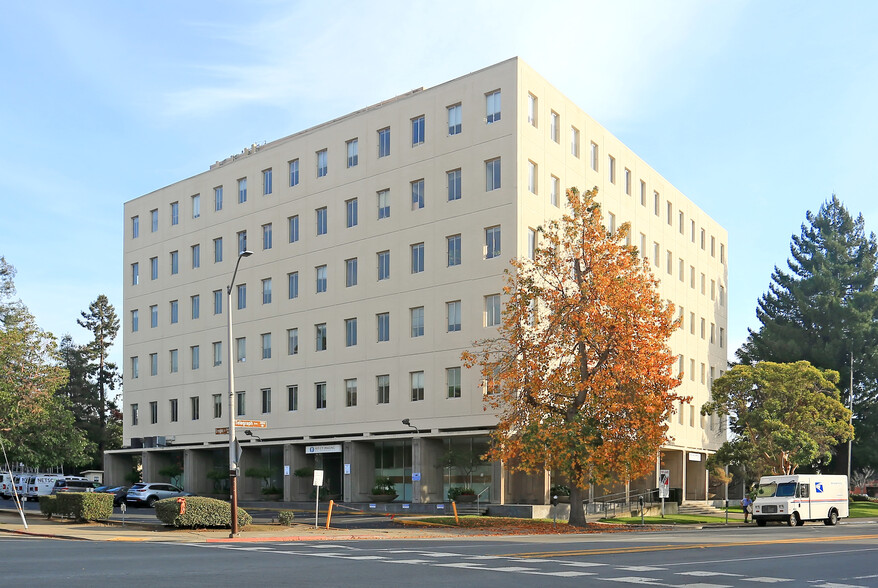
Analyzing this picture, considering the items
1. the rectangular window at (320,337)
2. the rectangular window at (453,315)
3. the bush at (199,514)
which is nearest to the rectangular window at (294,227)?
the rectangular window at (320,337)

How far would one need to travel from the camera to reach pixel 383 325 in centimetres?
5519

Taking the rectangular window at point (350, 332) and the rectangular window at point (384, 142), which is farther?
the rectangular window at point (350, 332)

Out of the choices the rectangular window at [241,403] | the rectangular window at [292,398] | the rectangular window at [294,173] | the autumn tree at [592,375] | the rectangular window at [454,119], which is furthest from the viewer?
the rectangular window at [241,403]

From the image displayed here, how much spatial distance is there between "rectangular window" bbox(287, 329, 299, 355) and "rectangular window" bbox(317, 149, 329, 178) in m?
10.3

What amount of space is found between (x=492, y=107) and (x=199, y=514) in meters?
27.4

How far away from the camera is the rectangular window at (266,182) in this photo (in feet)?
209

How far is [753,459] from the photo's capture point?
58.7 metres

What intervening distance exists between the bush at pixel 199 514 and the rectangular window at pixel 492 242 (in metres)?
20.9

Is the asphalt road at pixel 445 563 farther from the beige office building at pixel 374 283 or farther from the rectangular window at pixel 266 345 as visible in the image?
the rectangular window at pixel 266 345

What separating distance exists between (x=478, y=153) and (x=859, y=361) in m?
47.4

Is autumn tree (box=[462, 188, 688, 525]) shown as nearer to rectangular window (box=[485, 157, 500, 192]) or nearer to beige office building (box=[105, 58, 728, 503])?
beige office building (box=[105, 58, 728, 503])

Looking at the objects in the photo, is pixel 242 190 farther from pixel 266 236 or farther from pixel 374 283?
pixel 374 283

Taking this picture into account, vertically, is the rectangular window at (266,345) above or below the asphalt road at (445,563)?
above

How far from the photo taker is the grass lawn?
2628 inches
